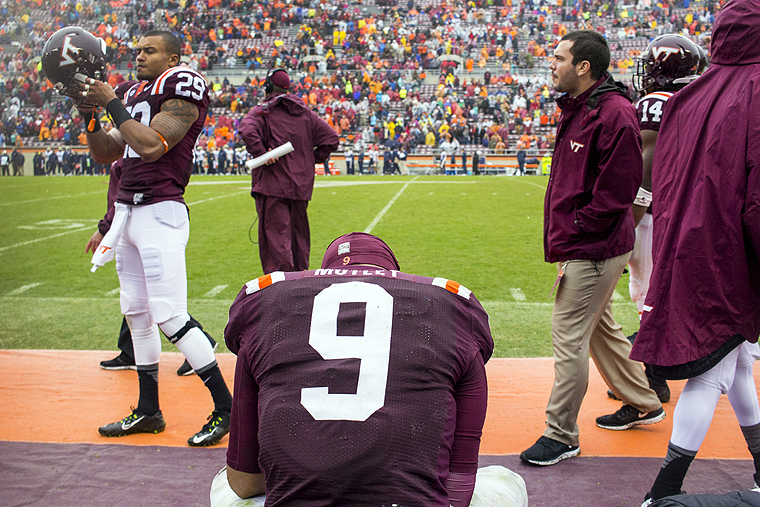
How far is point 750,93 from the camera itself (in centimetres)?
217

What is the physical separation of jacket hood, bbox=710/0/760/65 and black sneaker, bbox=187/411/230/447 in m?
2.67

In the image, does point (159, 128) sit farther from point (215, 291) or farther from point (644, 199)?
point (215, 291)

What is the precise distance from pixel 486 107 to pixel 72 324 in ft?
92.0

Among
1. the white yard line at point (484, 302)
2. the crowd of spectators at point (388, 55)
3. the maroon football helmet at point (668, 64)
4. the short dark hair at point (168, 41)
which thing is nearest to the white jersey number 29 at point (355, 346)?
the short dark hair at point (168, 41)

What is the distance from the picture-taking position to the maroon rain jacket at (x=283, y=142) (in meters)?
5.27

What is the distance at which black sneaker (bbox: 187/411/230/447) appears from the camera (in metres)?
3.12

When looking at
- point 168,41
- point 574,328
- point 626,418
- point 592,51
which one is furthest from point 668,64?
point 168,41

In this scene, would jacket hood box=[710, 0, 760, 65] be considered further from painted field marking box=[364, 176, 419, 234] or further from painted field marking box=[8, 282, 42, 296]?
painted field marking box=[364, 176, 419, 234]

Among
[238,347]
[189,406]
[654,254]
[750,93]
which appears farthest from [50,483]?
[750,93]

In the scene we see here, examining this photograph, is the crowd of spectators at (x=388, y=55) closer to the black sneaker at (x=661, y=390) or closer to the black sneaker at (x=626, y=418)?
the black sneaker at (x=661, y=390)

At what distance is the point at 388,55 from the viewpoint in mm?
36938

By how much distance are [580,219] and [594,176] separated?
0.21 meters

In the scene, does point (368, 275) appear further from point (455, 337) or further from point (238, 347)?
point (238, 347)

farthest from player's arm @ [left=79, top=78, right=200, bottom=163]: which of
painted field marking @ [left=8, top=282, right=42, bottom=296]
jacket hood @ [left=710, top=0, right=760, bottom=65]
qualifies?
painted field marking @ [left=8, top=282, right=42, bottom=296]
